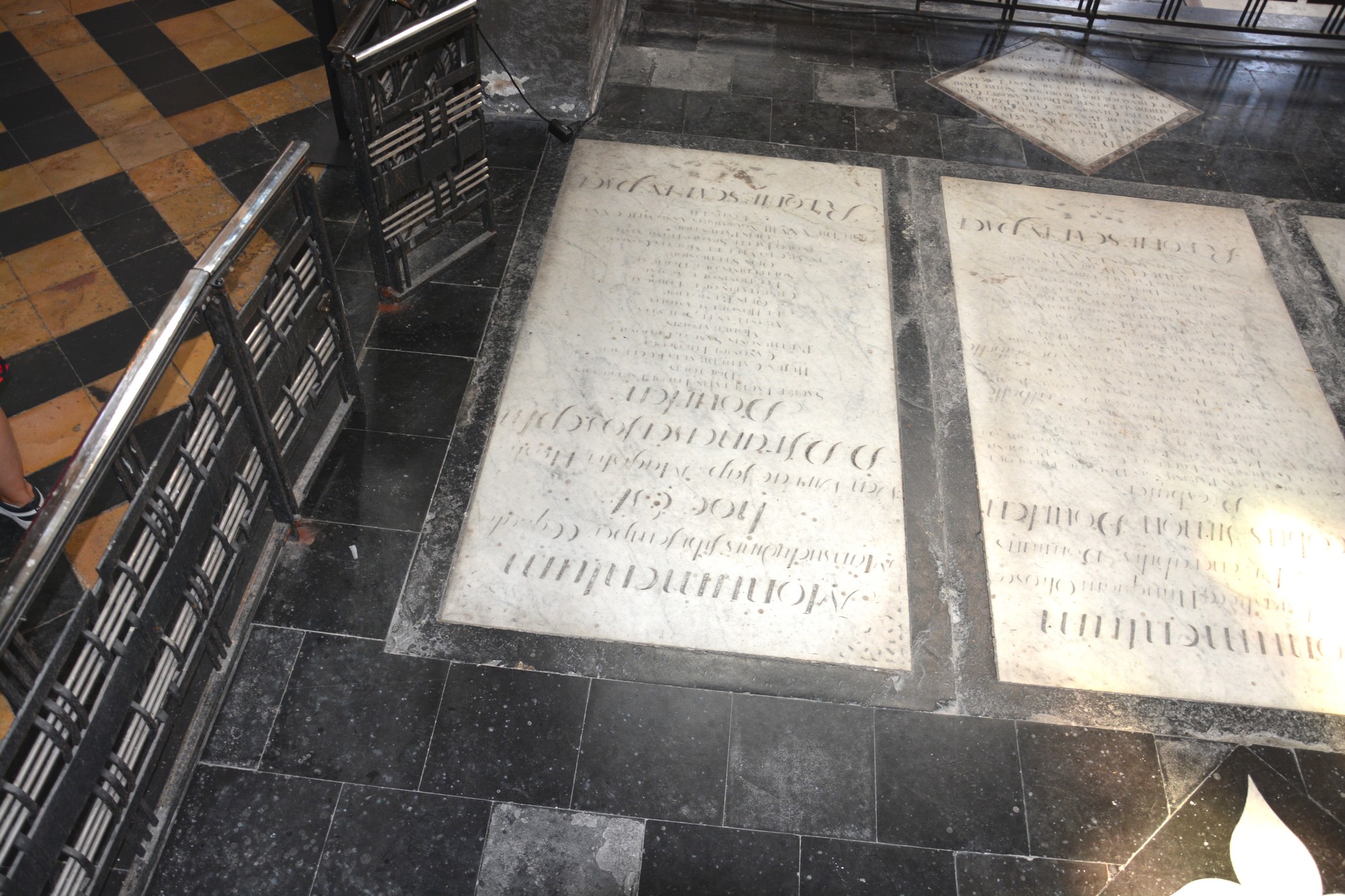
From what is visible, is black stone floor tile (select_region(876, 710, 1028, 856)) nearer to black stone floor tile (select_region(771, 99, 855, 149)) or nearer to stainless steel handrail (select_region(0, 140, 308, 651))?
stainless steel handrail (select_region(0, 140, 308, 651))

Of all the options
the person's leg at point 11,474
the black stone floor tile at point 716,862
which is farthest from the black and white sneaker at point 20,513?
the black stone floor tile at point 716,862

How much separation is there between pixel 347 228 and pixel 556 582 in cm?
197

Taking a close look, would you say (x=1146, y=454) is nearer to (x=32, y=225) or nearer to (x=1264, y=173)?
(x=1264, y=173)

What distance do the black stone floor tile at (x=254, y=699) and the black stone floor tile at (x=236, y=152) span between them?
244cm

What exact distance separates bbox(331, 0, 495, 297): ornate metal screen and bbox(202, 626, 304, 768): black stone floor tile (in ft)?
4.78

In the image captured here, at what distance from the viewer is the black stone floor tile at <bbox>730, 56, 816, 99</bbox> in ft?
15.8

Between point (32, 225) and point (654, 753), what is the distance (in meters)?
3.43

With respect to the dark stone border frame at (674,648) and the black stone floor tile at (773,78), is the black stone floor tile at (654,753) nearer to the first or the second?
the dark stone border frame at (674,648)

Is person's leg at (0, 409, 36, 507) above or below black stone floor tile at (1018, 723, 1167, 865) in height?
above

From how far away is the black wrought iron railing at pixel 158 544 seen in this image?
6.04 ft

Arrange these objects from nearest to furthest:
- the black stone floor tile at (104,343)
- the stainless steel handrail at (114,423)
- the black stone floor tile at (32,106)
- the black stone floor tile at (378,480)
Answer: the stainless steel handrail at (114,423) → the black stone floor tile at (378,480) → the black stone floor tile at (104,343) → the black stone floor tile at (32,106)

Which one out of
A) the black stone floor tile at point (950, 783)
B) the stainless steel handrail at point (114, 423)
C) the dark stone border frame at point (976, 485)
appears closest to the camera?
the stainless steel handrail at point (114, 423)

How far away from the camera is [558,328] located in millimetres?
3557

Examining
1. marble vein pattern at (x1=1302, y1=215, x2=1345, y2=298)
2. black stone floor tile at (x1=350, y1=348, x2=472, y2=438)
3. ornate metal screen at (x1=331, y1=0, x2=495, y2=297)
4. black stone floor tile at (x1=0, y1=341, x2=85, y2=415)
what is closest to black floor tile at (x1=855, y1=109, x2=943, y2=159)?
marble vein pattern at (x1=1302, y1=215, x2=1345, y2=298)
